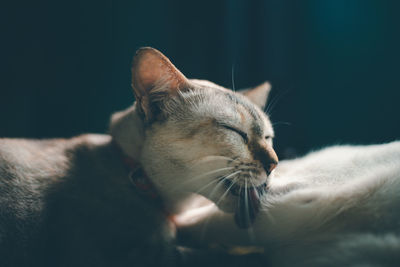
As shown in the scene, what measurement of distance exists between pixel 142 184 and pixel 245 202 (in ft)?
0.98

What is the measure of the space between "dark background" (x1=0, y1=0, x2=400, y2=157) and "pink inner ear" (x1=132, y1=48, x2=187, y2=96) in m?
0.46

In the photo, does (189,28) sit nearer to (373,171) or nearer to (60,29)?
(60,29)

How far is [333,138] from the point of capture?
1395mm

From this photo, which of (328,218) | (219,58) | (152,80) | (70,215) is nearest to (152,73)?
(152,80)

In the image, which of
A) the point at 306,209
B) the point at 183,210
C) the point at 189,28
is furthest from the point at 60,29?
the point at 306,209

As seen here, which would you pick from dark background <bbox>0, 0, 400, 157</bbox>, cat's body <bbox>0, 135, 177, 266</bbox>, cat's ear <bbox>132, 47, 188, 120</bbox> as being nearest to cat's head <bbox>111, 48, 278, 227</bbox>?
cat's ear <bbox>132, 47, 188, 120</bbox>

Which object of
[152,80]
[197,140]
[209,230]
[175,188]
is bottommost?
[209,230]

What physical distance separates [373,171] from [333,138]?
75 centimetres

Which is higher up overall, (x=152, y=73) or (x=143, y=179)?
(x=152, y=73)

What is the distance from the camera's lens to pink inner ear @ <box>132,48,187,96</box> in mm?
742

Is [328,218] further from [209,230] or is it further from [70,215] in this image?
[70,215]

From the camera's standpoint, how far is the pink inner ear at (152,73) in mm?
742

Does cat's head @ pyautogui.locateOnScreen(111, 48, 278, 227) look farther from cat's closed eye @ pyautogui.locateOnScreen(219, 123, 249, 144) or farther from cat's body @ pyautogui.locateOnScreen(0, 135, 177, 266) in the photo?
cat's body @ pyautogui.locateOnScreen(0, 135, 177, 266)

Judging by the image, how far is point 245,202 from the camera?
712 mm
